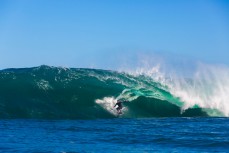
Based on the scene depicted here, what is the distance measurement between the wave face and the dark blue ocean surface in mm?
4478

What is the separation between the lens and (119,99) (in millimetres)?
24531

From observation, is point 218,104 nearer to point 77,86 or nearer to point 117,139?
point 77,86

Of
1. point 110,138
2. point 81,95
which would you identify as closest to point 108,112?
point 81,95

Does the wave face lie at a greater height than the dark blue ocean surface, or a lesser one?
greater

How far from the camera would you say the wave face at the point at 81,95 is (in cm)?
2227

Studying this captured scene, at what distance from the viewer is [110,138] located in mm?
13789

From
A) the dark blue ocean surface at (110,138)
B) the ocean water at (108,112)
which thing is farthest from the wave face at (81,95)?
the dark blue ocean surface at (110,138)

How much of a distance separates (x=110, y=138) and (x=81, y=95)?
11199mm

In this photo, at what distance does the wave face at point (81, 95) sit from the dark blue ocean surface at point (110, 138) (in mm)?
4478

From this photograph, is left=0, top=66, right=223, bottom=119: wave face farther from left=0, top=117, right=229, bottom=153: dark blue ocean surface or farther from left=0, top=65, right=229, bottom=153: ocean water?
left=0, top=117, right=229, bottom=153: dark blue ocean surface

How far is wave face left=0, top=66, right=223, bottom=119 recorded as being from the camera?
2227 centimetres

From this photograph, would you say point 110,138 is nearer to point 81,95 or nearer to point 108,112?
point 108,112

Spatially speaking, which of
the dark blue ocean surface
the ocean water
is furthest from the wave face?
the dark blue ocean surface

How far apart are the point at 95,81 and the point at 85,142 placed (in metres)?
14.3
